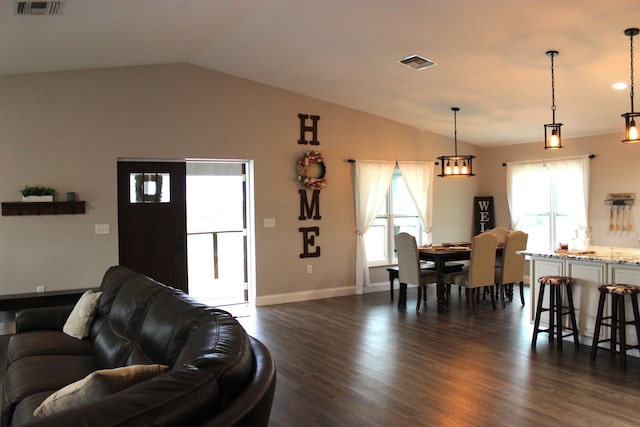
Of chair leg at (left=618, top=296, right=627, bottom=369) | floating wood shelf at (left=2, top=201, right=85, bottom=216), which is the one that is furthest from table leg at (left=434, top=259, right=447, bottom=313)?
floating wood shelf at (left=2, top=201, right=85, bottom=216)

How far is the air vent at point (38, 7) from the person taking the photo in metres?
3.45

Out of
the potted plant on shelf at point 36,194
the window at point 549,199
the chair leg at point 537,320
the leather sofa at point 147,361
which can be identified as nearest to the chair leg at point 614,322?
the chair leg at point 537,320

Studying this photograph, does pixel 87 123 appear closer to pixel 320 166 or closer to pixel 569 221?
pixel 320 166

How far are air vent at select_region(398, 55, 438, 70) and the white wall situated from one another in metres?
2.13

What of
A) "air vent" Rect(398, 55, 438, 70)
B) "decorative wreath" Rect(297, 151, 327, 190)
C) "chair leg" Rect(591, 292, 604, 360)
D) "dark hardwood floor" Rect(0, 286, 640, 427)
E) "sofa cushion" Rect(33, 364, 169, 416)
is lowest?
"dark hardwood floor" Rect(0, 286, 640, 427)

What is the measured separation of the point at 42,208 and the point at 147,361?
3739 millimetres

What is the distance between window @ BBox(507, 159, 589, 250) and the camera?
7263 mm

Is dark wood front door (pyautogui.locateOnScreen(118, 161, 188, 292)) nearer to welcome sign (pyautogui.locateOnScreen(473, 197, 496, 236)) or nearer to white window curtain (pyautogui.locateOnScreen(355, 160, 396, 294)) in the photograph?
white window curtain (pyautogui.locateOnScreen(355, 160, 396, 294))

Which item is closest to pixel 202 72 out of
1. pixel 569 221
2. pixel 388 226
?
pixel 388 226

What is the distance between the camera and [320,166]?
7133 mm

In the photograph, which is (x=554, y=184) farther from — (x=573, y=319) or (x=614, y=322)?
(x=614, y=322)

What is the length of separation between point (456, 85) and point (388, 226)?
289 cm

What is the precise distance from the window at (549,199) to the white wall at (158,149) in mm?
1890

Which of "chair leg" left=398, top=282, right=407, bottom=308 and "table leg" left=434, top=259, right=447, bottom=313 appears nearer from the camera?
"table leg" left=434, top=259, right=447, bottom=313
